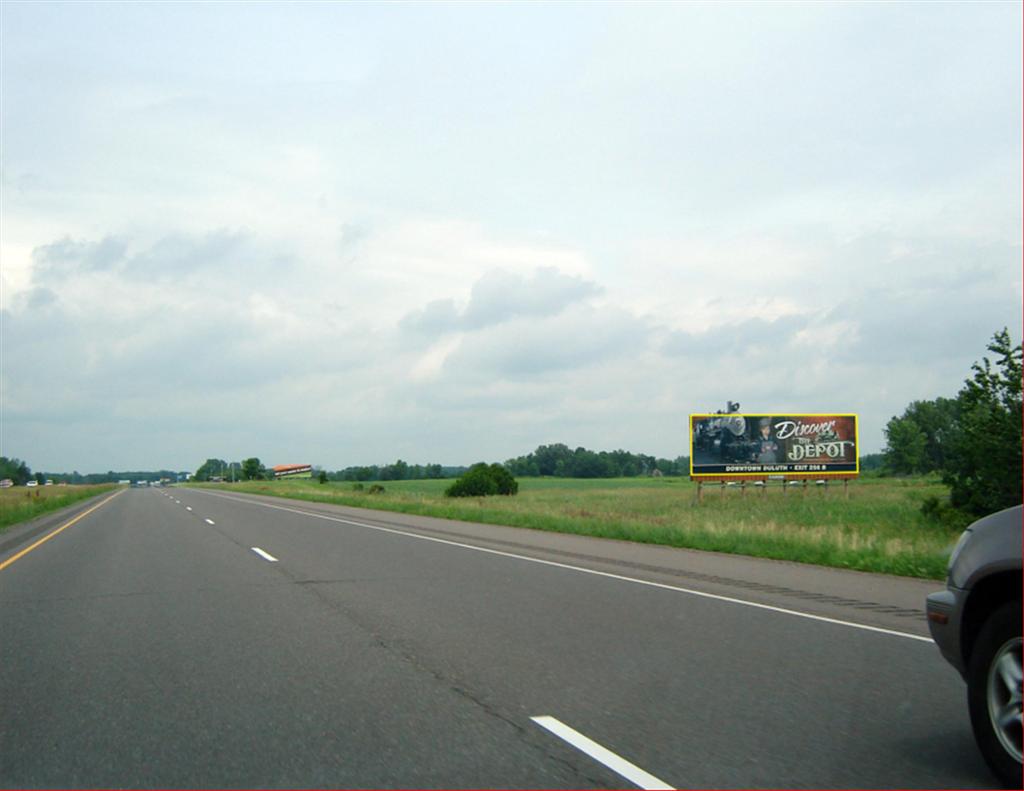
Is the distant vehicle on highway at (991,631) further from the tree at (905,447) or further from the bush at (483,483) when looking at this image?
the tree at (905,447)

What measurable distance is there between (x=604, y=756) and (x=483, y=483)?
6501 centimetres

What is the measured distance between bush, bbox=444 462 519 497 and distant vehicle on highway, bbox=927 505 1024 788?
207 feet

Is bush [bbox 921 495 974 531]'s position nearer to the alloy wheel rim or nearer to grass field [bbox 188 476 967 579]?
grass field [bbox 188 476 967 579]

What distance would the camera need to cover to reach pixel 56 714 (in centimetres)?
674

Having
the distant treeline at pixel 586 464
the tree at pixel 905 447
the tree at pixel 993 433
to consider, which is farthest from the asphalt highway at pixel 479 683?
the distant treeline at pixel 586 464

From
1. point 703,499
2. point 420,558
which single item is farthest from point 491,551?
point 703,499

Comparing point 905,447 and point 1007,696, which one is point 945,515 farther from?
point 905,447

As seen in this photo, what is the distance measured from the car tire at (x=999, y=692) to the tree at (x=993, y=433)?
2346cm

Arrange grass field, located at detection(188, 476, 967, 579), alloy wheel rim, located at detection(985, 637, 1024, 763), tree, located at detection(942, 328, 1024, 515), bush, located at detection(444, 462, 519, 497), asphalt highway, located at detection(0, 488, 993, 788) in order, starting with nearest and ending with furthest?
alloy wheel rim, located at detection(985, 637, 1024, 763)
asphalt highway, located at detection(0, 488, 993, 788)
grass field, located at detection(188, 476, 967, 579)
tree, located at detection(942, 328, 1024, 515)
bush, located at detection(444, 462, 519, 497)

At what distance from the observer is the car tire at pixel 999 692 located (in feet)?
15.7

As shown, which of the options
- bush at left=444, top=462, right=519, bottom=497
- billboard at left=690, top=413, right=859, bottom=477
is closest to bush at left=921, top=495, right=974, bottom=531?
billboard at left=690, top=413, right=859, bottom=477

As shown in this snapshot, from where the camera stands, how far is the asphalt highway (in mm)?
5430

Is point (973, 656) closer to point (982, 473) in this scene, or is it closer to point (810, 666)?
point (810, 666)

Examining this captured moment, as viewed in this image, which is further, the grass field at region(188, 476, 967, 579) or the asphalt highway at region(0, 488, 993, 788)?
the grass field at region(188, 476, 967, 579)
